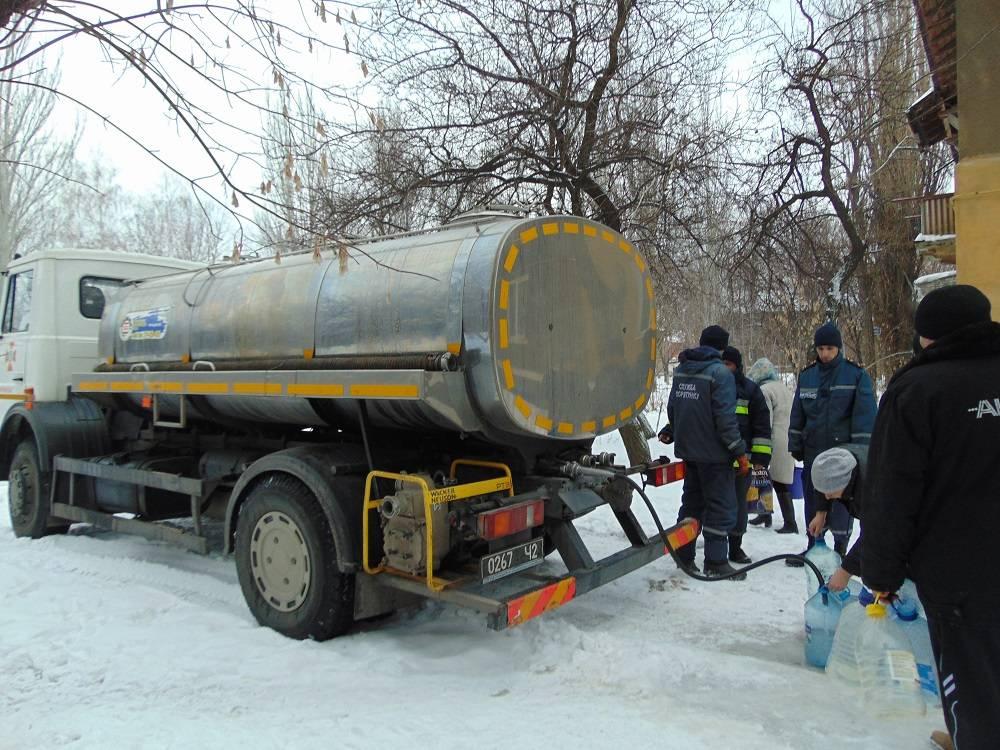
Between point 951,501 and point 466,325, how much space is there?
2375mm

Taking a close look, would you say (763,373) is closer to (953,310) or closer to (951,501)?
(953,310)

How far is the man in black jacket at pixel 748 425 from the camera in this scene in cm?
645

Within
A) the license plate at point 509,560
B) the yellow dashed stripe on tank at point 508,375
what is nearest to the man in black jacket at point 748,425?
the license plate at point 509,560

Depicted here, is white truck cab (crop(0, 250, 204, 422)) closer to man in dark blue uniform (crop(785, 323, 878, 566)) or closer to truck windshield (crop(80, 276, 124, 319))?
truck windshield (crop(80, 276, 124, 319))

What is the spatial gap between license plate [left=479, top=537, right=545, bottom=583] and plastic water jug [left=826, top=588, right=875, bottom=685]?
5.23 feet

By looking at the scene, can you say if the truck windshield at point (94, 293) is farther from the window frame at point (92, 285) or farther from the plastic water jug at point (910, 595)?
the plastic water jug at point (910, 595)

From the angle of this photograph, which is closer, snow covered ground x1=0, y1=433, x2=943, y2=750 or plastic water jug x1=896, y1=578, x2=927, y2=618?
snow covered ground x1=0, y1=433, x2=943, y2=750

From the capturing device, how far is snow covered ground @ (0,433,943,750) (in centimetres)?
321

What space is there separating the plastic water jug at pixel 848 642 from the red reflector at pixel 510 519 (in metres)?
1.61

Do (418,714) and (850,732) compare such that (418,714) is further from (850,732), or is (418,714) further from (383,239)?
(383,239)

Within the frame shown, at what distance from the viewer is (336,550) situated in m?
4.16

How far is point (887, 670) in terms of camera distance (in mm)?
3338

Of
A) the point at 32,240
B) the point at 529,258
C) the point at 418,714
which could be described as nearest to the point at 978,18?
the point at 529,258

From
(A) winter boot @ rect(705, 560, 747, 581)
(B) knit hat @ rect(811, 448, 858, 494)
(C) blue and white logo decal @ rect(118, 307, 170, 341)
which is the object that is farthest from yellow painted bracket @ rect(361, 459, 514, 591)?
(C) blue and white logo decal @ rect(118, 307, 170, 341)
